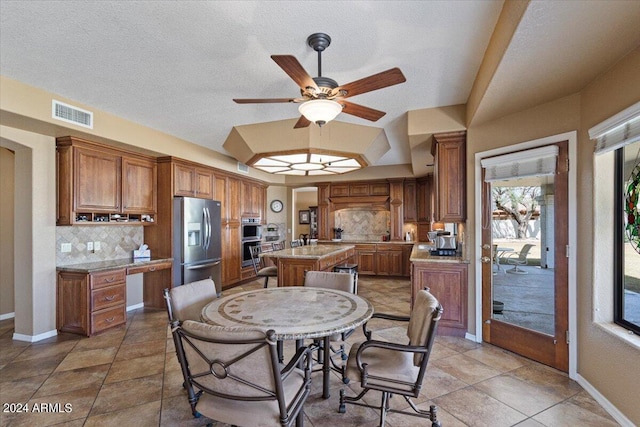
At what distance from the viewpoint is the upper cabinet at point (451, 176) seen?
3.75m

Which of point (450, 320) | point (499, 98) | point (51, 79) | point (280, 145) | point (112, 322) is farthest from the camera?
point (280, 145)

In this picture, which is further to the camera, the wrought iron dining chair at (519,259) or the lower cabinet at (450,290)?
the lower cabinet at (450,290)

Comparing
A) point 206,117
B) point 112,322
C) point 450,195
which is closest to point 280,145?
point 206,117

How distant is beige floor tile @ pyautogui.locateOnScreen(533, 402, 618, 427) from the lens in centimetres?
206

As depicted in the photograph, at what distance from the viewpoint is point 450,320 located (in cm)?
367

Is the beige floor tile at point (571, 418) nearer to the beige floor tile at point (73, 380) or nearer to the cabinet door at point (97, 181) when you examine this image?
the beige floor tile at point (73, 380)

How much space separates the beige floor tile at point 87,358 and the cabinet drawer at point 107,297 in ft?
2.06

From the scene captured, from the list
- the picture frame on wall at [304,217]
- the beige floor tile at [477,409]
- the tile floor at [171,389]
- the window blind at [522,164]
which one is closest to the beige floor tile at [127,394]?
the tile floor at [171,389]

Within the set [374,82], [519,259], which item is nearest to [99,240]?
[374,82]

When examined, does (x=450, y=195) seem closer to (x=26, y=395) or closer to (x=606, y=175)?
(x=606, y=175)

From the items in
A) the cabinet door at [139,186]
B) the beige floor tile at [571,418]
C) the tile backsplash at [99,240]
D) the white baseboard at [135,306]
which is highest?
the cabinet door at [139,186]

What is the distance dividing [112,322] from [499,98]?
494 cm

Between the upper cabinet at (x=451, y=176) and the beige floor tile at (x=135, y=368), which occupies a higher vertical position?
the upper cabinet at (x=451, y=176)

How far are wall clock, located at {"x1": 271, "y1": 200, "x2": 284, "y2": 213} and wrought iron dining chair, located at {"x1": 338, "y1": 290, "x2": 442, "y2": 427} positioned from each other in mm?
6513
